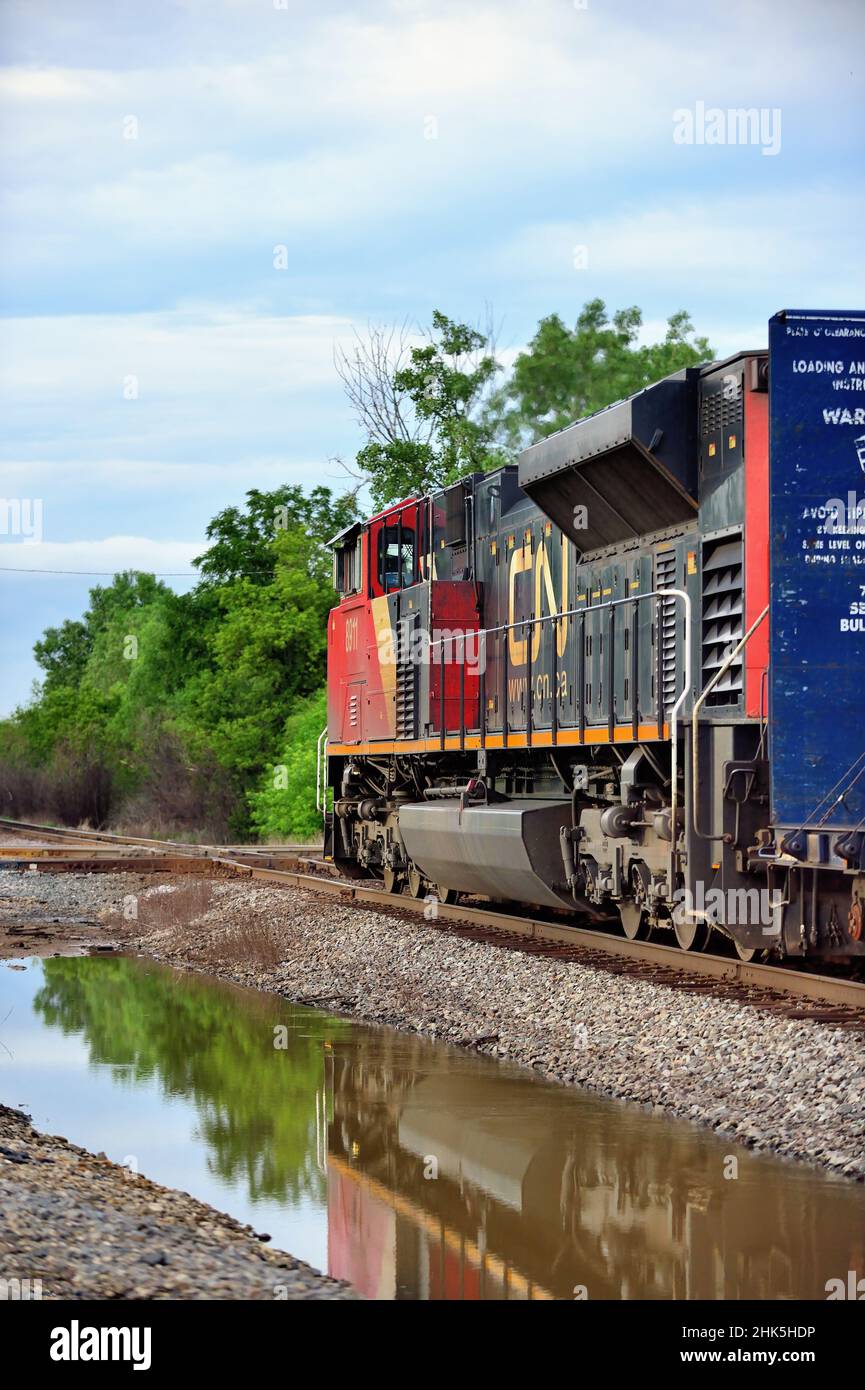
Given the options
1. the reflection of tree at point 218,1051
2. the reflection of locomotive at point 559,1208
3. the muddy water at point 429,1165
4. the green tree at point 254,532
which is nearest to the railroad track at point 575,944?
the muddy water at point 429,1165

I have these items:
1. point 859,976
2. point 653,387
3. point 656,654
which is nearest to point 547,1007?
point 859,976

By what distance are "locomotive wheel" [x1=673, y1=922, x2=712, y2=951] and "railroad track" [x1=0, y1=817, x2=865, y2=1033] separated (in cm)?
22

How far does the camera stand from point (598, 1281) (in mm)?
5695

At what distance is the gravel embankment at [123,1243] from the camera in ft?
16.9

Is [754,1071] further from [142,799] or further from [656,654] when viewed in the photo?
[142,799]

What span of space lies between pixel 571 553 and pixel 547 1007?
5.00 meters

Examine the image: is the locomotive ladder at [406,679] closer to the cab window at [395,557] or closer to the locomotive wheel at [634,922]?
the cab window at [395,557]

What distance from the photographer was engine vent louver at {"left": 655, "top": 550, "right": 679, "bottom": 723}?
1170 centimetres

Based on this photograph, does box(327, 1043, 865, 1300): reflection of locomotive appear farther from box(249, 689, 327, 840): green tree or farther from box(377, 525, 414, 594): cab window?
box(249, 689, 327, 840): green tree

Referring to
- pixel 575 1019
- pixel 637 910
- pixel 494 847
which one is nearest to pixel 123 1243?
pixel 575 1019

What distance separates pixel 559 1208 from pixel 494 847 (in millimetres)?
7756

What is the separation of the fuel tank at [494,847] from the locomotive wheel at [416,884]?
0.87 meters

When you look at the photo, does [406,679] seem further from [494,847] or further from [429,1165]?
[429,1165]

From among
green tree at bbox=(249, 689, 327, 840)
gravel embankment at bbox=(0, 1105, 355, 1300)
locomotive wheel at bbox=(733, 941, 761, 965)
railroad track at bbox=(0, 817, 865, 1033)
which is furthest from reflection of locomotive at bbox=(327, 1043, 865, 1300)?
green tree at bbox=(249, 689, 327, 840)
